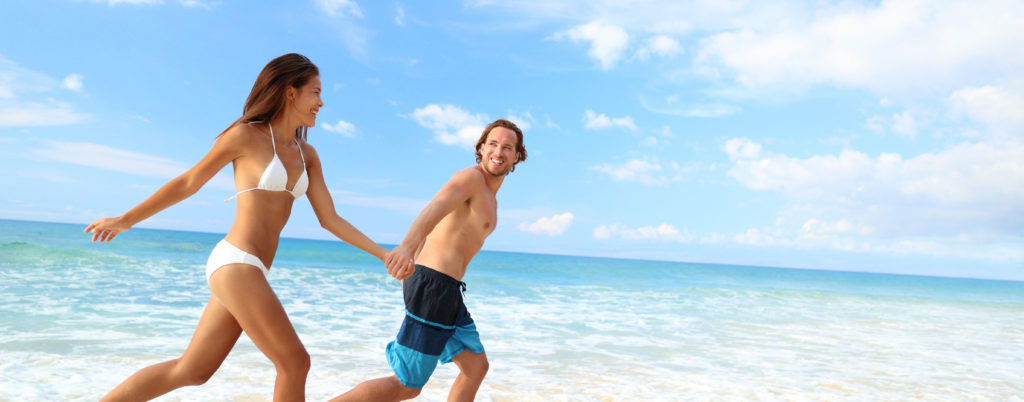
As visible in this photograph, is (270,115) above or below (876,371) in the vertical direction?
above

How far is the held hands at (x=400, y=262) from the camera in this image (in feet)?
9.39

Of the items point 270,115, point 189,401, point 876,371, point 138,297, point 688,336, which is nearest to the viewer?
point 270,115

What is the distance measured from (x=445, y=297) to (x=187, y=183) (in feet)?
4.01

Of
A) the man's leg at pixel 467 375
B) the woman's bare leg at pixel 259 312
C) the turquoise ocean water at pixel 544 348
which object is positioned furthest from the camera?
the turquoise ocean water at pixel 544 348

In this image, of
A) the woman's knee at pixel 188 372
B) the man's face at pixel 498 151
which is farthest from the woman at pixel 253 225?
the man's face at pixel 498 151

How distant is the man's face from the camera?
338 cm

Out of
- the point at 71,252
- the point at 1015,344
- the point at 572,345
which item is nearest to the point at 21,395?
the point at 572,345

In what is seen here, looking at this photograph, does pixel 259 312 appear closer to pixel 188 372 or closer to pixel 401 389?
pixel 188 372

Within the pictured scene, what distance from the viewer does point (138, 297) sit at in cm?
1033

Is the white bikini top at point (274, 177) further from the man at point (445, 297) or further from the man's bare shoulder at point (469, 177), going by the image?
the man's bare shoulder at point (469, 177)

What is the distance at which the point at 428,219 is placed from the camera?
2934mm

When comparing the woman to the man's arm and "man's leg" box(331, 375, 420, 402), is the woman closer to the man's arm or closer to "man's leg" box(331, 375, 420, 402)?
the man's arm

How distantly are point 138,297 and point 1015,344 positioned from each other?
1391 centimetres

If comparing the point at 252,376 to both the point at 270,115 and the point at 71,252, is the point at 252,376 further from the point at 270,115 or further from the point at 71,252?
the point at 71,252
